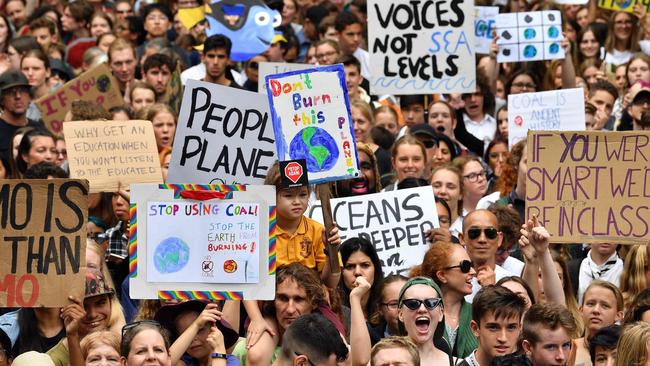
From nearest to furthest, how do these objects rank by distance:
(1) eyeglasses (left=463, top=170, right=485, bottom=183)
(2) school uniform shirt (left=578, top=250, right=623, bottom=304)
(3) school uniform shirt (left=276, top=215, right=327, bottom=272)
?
(3) school uniform shirt (left=276, top=215, right=327, bottom=272) < (2) school uniform shirt (left=578, top=250, right=623, bottom=304) < (1) eyeglasses (left=463, top=170, right=485, bottom=183)

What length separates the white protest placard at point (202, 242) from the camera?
10.1 m

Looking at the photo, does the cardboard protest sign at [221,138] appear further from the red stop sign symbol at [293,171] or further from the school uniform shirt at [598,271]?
the school uniform shirt at [598,271]

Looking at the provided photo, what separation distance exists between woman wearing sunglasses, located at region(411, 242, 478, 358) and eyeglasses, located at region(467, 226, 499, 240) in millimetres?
637

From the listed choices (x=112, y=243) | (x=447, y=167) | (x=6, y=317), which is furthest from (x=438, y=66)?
(x=6, y=317)

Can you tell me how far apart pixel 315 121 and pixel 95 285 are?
5.38 feet

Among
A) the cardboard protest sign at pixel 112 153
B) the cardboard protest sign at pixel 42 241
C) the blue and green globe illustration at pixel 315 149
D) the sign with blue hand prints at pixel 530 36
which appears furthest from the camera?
the sign with blue hand prints at pixel 530 36

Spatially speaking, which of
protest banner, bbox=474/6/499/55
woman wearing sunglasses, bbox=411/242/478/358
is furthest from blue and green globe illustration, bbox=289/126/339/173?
protest banner, bbox=474/6/499/55

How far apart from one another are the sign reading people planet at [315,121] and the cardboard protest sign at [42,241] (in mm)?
1299

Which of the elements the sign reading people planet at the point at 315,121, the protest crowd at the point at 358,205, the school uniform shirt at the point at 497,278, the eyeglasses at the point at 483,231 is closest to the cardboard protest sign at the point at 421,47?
the protest crowd at the point at 358,205

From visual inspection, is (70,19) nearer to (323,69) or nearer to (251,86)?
(251,86)

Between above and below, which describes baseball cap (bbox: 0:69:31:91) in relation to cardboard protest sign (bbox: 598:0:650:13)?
below

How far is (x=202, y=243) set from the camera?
10.2m

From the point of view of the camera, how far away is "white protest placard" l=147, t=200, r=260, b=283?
33.2 ft

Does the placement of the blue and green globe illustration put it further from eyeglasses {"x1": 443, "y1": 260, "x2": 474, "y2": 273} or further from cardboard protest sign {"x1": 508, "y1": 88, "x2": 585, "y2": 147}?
cardboard protest sign {"x1": 508, "y1": 88, "x2": 585, "y2": 147}
